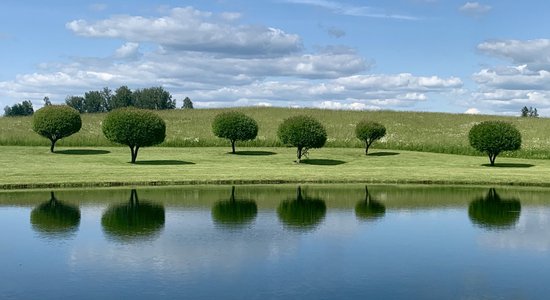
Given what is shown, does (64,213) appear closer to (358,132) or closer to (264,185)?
→ (264,185)

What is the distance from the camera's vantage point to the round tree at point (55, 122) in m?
91.5

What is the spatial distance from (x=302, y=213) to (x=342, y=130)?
277 ft

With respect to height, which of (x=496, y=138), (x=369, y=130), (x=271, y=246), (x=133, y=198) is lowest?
(x=271, y=246)

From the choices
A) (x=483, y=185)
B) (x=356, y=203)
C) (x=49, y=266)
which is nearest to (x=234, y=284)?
(x=49, y=266)

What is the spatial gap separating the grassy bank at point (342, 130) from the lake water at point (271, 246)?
59339mm

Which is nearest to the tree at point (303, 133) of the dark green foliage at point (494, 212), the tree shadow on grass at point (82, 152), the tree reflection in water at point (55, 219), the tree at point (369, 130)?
the tree at point (369, 130)

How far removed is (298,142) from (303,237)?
53884 millimetres

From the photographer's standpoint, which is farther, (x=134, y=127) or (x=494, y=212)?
(x=134, y=127)

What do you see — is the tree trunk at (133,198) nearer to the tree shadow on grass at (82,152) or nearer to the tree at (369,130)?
the tree shadow on grass at (82,152)

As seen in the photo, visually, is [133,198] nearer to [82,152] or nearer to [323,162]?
[323,162]

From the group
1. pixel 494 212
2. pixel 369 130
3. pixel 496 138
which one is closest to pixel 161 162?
pixel 369 130

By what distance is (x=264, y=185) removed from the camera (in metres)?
57.7

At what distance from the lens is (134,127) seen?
81812 millimetres

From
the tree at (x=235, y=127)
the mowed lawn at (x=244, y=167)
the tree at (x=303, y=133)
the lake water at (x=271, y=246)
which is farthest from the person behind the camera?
the tree at (x=235, y=127)
